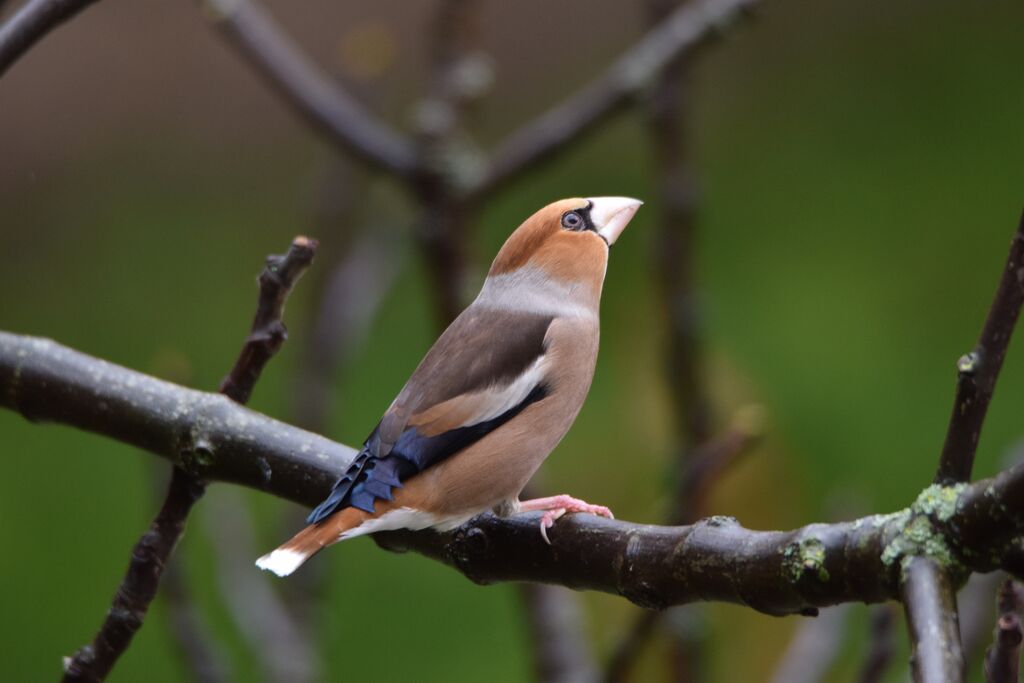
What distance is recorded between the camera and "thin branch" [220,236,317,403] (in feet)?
4.14

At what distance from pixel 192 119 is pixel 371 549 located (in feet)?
6.11

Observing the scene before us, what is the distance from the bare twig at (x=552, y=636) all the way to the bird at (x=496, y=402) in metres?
0.74

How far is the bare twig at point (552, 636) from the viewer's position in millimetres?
2033

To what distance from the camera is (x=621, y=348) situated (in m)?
3.64

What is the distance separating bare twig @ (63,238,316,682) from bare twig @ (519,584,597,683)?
80cm

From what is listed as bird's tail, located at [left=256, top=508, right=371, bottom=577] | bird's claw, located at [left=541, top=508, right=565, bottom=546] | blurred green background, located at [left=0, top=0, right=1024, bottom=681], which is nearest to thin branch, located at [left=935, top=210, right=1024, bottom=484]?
bird's claw, located at [left=541, top=508, right=565, bottom=546]

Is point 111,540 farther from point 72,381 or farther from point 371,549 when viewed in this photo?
point 72,381

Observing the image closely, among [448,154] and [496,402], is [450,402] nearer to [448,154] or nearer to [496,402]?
[496,402]

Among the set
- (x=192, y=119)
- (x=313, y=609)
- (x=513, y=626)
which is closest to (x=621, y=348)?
(x=513, y=626)

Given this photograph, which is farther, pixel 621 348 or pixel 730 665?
pixel 621 348

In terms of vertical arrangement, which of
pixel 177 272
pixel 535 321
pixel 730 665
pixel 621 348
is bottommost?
pixel 535 321

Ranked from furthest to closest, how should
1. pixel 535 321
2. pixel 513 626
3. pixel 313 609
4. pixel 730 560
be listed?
pixel 513 626 → pixel 313 609 → pixel 535 321 → pixel 730 560

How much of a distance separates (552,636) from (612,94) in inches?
33.8

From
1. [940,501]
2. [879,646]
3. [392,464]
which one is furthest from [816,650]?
[940,501]
